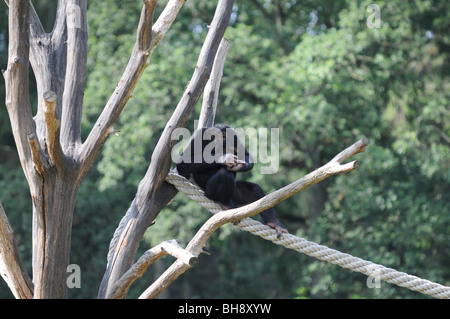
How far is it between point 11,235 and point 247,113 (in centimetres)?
838

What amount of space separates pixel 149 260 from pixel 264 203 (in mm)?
909

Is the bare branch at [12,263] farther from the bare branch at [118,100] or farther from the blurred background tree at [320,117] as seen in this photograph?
the blurred background tree at [320,117]

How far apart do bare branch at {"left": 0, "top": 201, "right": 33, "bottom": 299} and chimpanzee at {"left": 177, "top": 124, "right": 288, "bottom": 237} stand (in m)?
1.70

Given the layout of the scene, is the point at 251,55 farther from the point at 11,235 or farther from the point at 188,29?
the point at 11,235

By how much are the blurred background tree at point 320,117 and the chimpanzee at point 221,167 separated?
4901 mm

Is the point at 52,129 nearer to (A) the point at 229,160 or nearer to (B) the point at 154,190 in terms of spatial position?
(B) the point at 154,190

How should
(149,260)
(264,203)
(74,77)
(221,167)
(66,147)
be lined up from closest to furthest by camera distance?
(264,203), (149,260), (66,147), (74,77), (221,167)

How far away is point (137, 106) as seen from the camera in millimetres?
11422

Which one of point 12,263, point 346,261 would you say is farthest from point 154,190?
point 346,261

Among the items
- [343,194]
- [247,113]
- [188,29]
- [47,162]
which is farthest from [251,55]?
[47,162]

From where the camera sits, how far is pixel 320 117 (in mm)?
10305

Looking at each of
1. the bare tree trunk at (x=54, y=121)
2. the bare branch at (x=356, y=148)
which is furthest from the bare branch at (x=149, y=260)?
the bare branch at (x=356, y=148)

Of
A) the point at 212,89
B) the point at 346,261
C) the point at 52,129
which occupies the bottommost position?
the point at 346,261

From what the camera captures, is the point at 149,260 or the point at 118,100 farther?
the point at 118,100
